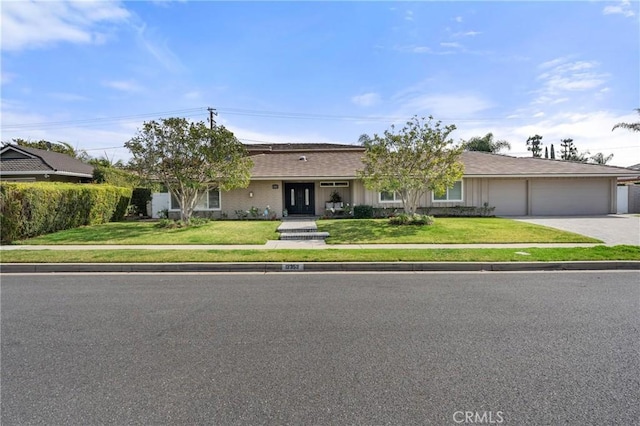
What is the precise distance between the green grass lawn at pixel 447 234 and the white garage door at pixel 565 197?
7.01 m

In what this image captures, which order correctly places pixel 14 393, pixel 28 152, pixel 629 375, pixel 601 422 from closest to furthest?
pixel 601 422
pixel 14 393
pixel 629 375
pixel 28 152

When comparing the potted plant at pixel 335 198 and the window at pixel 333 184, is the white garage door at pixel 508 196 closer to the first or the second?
the window at pixel 333 184

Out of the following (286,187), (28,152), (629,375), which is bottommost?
(629,375)

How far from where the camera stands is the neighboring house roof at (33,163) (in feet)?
68.6

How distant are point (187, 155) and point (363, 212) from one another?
9.17 meters

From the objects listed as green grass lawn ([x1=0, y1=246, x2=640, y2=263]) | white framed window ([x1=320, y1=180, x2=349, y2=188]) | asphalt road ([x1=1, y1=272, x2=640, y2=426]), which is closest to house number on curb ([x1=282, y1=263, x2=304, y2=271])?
green grass lawn ([x1=0, y1=246, x2=640, y2=263])

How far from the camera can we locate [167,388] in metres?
3.07

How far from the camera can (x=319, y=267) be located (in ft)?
27.2

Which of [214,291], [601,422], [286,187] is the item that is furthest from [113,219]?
[601,422]

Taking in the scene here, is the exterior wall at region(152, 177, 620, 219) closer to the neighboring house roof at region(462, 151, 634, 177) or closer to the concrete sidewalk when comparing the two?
the neighboring house roof at region(462, 151, 634, 177)

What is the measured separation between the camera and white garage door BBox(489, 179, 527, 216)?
20.3 metres

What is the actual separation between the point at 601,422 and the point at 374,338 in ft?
6.91

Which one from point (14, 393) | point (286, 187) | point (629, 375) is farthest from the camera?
point (286, 187)

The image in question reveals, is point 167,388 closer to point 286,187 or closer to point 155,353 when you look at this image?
point 155,353
